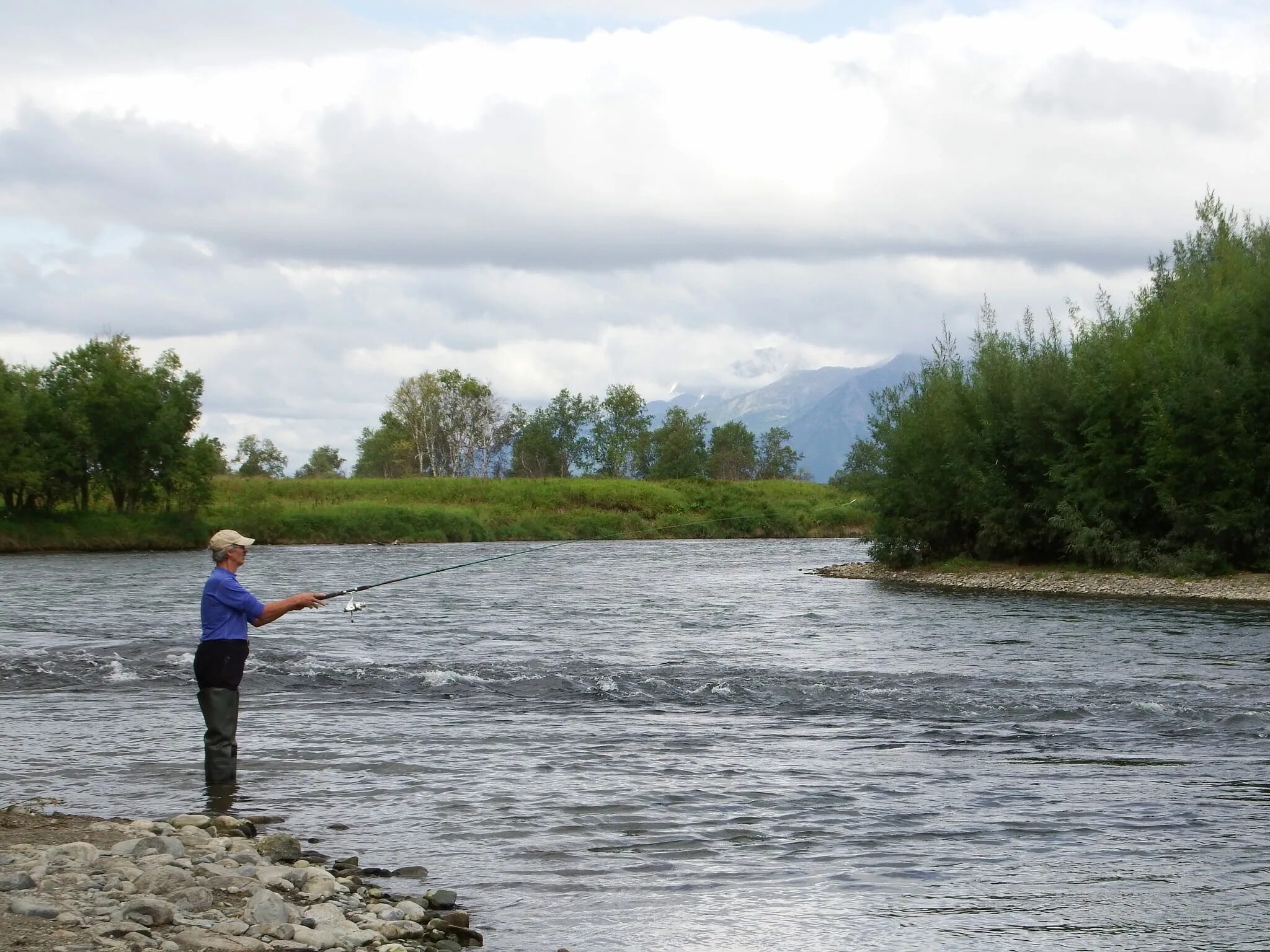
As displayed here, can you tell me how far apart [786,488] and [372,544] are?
3480cm

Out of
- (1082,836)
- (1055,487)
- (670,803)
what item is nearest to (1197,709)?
(1082,836)

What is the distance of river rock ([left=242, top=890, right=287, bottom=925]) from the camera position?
23.5 feet

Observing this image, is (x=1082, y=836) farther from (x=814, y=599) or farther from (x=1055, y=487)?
(x=1055, y=487)

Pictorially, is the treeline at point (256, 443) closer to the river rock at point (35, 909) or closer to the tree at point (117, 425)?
the tree at point (117, 425)

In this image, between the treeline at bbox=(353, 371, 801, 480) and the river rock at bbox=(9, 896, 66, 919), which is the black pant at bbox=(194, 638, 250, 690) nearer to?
the river rock at bbox=(9, 896, 66, 919)

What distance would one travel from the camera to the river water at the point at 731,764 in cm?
830

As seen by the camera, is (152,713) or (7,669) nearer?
(152,713)

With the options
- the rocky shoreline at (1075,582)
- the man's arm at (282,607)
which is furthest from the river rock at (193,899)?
the rocky shoreline at (1075,582)

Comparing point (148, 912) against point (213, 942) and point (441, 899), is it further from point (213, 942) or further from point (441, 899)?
point (441, 899)

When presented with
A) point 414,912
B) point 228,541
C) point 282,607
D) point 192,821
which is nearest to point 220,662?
point 282,607

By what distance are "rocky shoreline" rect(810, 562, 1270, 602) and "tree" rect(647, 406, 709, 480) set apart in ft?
268

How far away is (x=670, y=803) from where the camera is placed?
1094 centimetres

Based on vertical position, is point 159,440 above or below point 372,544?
above

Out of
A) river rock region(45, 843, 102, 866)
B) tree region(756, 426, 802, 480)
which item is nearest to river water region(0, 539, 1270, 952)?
river rock region(45, 843, 102, 866)
